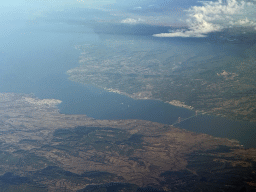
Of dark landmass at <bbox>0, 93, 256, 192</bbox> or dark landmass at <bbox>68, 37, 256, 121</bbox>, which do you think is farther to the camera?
dark landmass at <bbox>68, 37, 256, 121</bbox>

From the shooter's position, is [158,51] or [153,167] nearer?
[153,167]

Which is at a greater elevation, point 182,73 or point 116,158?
point 182,73

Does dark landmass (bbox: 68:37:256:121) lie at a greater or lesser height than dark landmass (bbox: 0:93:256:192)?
greater

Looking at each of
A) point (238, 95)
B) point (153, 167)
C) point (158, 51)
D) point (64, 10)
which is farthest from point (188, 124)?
point (64, 10)

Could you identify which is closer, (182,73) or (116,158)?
(116,158)

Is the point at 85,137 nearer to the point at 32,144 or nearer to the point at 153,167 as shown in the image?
the point at 32,144
